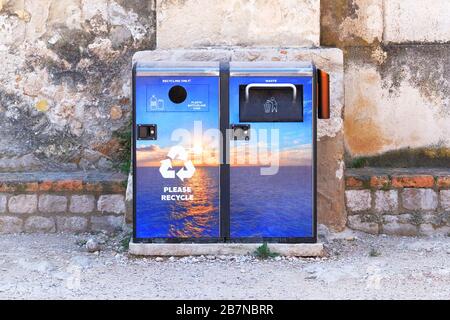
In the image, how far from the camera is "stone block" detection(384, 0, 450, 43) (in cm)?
617

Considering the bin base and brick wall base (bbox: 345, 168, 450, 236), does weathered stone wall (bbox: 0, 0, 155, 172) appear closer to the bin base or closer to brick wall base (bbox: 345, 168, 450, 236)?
the bin base

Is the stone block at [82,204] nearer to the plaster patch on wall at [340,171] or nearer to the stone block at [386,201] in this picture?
the plaster patch on wall at [340,171]

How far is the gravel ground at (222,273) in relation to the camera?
436 centimetres

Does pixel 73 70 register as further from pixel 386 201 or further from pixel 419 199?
pixel 419 199

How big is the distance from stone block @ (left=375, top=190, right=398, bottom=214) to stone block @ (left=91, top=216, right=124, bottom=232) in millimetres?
1932

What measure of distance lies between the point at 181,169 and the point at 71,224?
1251 millimetres

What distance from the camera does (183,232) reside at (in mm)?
5086

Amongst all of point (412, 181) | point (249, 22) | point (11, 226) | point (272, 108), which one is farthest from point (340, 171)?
point (11, 226)

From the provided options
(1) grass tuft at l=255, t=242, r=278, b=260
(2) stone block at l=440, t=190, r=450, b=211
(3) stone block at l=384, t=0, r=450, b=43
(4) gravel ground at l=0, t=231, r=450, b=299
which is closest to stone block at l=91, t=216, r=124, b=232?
(4) gravel ground at l=0, t=231, r=450, b=299

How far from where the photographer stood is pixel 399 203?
5766mm

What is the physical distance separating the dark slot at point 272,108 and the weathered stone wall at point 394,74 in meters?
1.27

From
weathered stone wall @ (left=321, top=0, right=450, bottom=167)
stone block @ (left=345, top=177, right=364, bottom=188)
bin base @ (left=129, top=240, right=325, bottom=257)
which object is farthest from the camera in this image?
weathered stone wall @ (left=321, top=0, right=450, bottom=167)
